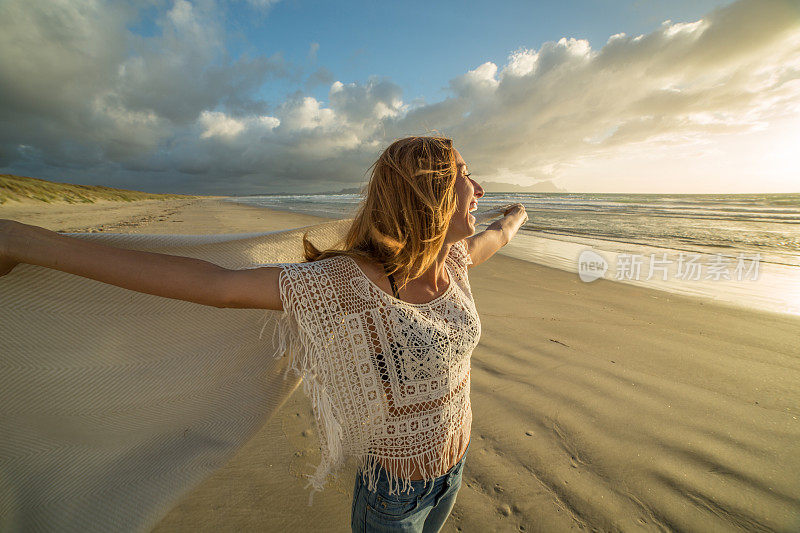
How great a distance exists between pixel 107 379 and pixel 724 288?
8.89 meters

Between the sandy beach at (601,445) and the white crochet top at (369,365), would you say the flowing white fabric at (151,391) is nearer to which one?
the white crochet top at (369,365)

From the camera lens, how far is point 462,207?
1417 mm

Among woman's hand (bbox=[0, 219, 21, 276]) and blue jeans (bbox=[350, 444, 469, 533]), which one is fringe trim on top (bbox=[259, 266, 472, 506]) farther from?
woman's hand (bbox=[0, 219, 21, 276])

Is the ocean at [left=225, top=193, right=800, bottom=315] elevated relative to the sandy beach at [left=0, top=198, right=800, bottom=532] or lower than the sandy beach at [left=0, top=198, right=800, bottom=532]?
elevated

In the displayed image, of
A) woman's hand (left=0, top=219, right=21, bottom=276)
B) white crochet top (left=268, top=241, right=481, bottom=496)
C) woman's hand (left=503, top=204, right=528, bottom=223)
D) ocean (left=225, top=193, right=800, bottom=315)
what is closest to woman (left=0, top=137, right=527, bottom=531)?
white crochet top (left=268, top=241, right=481, bottom=496)

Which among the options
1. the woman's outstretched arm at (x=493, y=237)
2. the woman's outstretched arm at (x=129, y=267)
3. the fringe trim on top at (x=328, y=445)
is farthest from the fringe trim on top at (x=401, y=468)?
the woman's outstretched arm at (x=493, y=237)

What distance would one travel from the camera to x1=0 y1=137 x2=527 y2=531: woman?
1.15m

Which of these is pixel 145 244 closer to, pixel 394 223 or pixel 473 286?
pixel 394 223

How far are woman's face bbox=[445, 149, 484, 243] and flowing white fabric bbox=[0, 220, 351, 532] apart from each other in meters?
0.80

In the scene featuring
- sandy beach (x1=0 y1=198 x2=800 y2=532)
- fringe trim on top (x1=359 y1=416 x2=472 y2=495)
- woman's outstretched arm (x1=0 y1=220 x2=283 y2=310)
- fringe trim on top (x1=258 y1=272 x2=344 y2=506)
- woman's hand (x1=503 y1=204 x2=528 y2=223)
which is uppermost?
woman's hand (x1=503 y1=204 x2=528 y2=223)

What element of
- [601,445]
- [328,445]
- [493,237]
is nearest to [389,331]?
[328,445]

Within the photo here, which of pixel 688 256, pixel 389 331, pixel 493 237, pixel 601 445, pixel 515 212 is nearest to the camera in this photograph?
pixel 389 331

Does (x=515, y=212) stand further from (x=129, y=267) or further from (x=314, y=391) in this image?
(x=129, y=267)

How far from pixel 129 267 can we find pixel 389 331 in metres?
0.81
